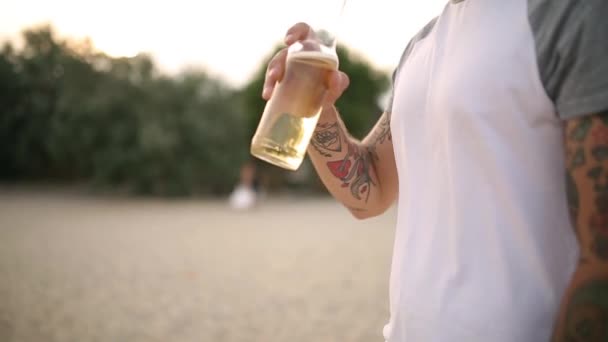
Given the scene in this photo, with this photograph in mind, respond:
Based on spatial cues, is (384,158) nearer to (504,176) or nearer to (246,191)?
(504,176)

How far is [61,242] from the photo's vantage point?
8.34 m

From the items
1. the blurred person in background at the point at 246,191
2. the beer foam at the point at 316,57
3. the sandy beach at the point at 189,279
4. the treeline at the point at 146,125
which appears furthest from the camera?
the treeline at the point at 146,125

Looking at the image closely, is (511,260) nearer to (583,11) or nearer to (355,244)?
(583,11)

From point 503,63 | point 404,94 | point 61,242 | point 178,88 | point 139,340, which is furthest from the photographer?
point 178,88

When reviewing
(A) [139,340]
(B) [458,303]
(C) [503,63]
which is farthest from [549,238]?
(A) [139,340]

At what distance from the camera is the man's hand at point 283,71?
1.26 meters

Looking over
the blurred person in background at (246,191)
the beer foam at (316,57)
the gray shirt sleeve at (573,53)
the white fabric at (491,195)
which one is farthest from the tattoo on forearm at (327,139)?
the blurred person in background at (246,191)

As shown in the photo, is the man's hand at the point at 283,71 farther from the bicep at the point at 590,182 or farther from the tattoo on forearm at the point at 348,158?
the bicep at the point at 590,182

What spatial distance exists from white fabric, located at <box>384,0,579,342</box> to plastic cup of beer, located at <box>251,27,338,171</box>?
28 cm

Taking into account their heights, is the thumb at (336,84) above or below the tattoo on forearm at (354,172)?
above

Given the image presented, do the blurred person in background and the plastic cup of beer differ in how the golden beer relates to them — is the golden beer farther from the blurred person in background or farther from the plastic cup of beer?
the blurred person in background

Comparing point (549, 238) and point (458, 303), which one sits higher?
point (549, 238)

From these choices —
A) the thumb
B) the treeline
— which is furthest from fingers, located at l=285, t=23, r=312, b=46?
the treeline

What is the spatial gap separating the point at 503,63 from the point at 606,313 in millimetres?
444
